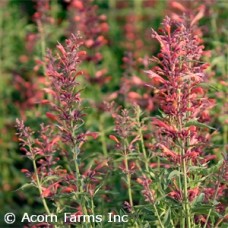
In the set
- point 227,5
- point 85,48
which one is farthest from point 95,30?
point 227,5

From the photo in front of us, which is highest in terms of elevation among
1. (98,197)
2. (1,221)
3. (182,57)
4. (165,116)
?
(182,57)

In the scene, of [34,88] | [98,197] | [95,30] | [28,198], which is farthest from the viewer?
[34,88]

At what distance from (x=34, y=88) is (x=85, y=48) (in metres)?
0.90

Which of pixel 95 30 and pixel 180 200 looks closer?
pixel 180 200

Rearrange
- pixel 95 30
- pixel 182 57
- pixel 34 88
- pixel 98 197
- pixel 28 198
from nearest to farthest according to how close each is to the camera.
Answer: pixel 182 57 → pixel 98 197 → pixel 95 30 → pixel 28 198 → pixel 34 88

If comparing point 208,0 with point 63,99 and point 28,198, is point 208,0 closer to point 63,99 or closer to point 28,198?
point 28,198

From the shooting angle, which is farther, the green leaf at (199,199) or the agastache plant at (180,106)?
the green leaf at (199,199)

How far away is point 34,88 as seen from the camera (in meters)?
7.42

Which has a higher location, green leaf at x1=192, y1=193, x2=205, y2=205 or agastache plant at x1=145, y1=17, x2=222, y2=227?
agastache plant at x1=145, y1=17, x2=222, y2=227

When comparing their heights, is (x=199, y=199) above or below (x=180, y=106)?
below

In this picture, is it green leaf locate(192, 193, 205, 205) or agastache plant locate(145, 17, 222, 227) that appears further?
green leaf locate(192, 193, 205, 205)

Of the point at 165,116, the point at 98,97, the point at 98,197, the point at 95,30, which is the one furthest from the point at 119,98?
the point at 165,116

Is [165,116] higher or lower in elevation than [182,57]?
lower

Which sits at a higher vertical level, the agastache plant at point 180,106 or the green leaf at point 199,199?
the agastache plant at point 180,106
